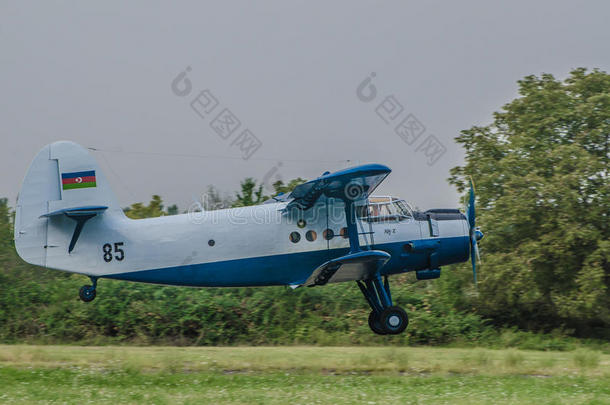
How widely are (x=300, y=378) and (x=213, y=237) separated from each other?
329 cm

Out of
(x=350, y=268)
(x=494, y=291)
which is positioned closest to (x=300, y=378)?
(x=350, y=268)

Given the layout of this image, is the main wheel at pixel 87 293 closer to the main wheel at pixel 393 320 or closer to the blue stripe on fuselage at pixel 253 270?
the blue stripe on fuselage at pixel 253 270

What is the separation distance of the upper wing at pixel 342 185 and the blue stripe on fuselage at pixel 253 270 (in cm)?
108

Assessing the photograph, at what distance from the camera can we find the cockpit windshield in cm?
1307

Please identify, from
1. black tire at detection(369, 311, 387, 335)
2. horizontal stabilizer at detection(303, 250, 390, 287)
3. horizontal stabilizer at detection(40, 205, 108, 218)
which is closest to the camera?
horizontal stabilizer at detection(303, 250, 390, 287)

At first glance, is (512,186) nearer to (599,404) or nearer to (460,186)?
(460,186)

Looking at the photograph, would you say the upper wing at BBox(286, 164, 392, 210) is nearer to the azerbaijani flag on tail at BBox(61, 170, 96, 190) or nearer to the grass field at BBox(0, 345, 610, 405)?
the grass field at BBox(0, 345, 610, 405)

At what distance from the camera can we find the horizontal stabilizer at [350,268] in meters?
12.1

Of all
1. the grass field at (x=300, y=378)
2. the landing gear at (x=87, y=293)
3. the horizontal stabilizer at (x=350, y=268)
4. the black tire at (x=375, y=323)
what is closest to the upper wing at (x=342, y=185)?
the horizontal stabilizer at (x=350, y=268)

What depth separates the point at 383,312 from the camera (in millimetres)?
13328

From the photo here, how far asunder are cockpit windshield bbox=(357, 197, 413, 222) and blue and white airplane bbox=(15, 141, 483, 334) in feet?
0.07

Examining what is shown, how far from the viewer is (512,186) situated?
62.2ft

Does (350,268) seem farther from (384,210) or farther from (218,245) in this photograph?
(218,245)

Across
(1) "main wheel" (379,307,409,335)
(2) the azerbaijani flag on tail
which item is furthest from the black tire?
(2) the azerbaijani flag on tail
